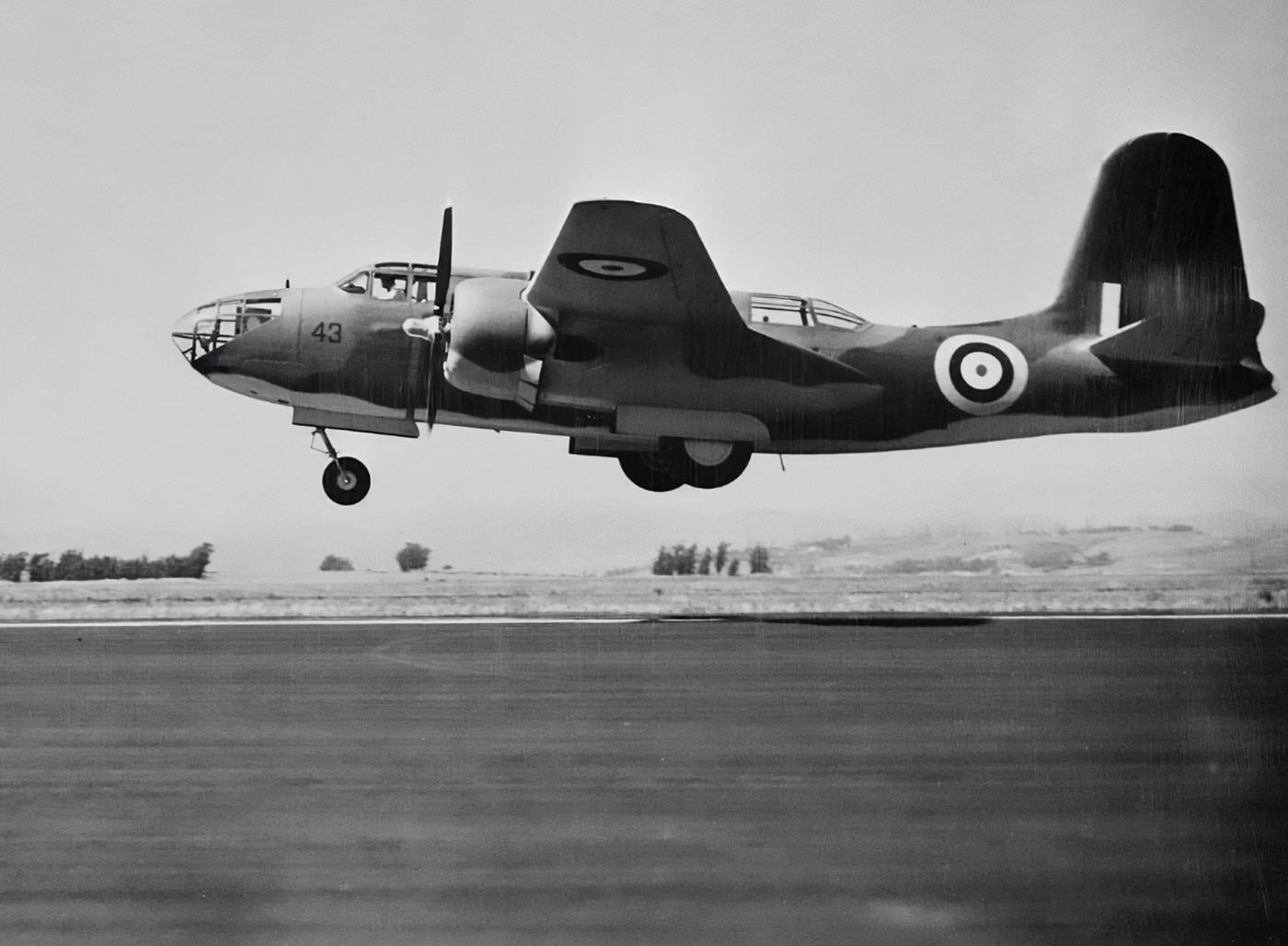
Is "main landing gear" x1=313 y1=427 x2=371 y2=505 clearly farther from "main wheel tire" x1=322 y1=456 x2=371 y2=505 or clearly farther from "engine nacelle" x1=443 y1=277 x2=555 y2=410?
"engine nacelle" x1=443 y1=277 x2=555 y2=410

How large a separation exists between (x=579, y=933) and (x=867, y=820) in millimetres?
1224

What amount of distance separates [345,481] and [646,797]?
333cm

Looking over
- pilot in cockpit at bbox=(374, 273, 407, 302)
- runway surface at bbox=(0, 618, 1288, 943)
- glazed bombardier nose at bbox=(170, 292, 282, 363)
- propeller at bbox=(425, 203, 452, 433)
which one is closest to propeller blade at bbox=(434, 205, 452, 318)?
propeller at bbox=(425, 203, 452, 433)

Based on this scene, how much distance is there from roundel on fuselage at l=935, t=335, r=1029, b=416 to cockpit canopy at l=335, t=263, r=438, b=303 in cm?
336

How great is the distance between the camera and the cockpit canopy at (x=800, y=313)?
694cm

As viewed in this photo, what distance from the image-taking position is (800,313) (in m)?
7.00

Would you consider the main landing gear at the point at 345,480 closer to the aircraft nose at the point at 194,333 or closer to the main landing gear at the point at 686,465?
the aircraft nose at the point at 194,333

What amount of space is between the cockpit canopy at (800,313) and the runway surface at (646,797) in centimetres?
211

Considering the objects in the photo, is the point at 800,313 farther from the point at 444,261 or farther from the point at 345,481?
the point at 345,481

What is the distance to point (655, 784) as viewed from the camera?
4.27 metres

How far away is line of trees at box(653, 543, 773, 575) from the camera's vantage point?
6.91m

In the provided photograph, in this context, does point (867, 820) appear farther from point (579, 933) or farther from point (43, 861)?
point (43, 861)

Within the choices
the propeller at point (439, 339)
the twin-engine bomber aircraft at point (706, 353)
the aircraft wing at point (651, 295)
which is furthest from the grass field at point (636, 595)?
the aircraft wing at point (651, 295)

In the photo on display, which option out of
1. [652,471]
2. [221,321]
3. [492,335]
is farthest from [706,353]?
[221,321]
